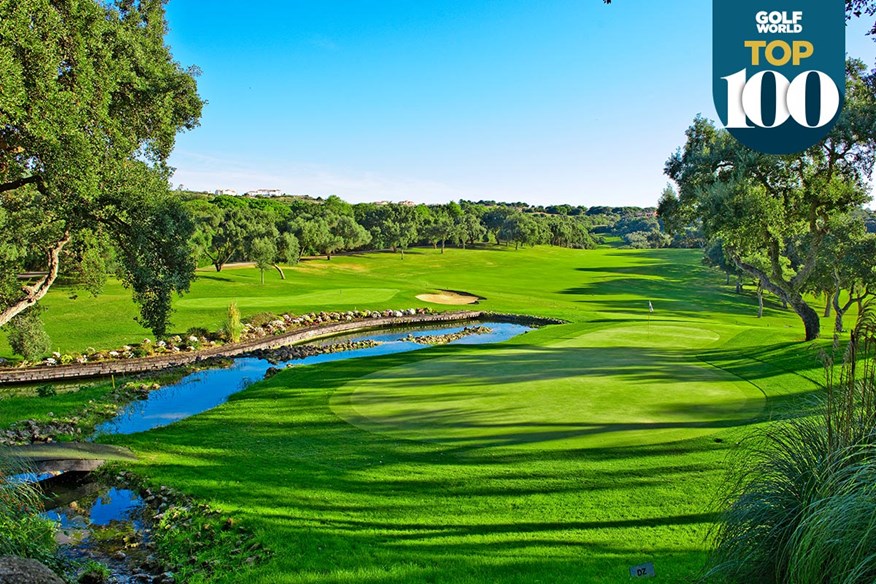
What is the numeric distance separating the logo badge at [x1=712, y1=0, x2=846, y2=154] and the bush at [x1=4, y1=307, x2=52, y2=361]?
2840 cm

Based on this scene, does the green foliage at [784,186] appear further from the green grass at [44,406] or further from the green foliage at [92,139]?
the green grass at [44,406]

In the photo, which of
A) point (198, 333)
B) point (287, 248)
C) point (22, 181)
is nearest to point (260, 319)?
point (198, 333)

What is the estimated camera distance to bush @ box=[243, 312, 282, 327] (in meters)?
36.5

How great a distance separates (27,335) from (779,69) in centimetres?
3110

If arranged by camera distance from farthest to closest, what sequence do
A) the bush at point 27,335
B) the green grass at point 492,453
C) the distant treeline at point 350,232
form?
the distant treeline at point 350,232
the bush at point 27,335
the green grass at point 492,453

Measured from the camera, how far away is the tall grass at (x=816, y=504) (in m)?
4.34

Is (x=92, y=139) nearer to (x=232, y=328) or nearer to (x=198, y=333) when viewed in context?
(x=232, y=328)

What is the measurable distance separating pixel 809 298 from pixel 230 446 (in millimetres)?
77362

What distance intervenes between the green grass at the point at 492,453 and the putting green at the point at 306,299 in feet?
44.2

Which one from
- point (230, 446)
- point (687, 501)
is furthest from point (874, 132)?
point (230, 446)

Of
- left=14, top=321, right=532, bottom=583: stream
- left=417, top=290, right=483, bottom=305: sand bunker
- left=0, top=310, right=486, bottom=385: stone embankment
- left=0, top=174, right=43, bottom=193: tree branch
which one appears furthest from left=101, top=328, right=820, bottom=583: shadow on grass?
left=417, top=290, right=483, bottom=305: sand bunker

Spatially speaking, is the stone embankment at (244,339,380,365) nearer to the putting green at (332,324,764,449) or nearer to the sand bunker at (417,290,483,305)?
the putting green at (332,324,764,449)

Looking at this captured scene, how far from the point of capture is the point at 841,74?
20.4m

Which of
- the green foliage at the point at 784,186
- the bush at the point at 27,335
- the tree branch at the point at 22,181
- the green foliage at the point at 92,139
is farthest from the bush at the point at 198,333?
the green foliage at the point at 784,186
